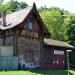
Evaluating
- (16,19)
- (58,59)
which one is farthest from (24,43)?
(58,59)

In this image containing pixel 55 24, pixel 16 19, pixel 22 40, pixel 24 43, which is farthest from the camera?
pixel 55 24

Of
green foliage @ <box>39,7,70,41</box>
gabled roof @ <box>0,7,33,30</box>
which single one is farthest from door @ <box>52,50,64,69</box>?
green foliage @ <box>39,7,70,41</box>

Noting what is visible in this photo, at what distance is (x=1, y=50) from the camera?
129ft

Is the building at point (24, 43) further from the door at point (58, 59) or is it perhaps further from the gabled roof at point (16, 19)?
the door at point (58, 59)

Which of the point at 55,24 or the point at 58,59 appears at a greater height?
the point at 55,24

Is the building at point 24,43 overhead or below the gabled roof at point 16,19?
below

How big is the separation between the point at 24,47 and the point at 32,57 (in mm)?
2212

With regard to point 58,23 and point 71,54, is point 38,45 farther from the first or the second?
point 58,23

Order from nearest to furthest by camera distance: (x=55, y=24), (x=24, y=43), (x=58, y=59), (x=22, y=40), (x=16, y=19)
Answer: (x=22, y=40) → (x=24, y=43) → (x=16, y=19) → (x=58, y=59) → (x=55, y=24)

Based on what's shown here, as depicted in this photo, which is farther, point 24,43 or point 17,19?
point 17,19

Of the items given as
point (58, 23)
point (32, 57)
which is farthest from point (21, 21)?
point (58, 23)

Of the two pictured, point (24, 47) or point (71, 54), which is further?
point (71, 54)

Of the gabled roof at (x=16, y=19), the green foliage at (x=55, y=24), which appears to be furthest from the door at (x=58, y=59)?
the green foliage at (x=55, y=24)

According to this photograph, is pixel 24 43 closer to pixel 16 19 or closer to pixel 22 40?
pixel 22 40
